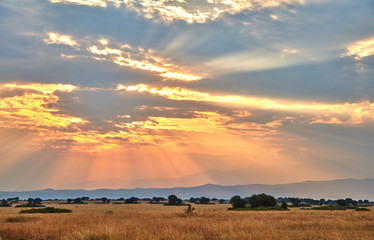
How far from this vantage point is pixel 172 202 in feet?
531

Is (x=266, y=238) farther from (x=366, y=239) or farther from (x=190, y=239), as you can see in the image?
(x=366, y=239)

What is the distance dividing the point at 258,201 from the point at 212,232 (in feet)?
243

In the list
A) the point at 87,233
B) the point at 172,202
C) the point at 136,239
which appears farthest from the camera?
the point at 172,202

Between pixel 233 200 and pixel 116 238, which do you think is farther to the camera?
pixel 233 200

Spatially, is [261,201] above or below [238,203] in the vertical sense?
above

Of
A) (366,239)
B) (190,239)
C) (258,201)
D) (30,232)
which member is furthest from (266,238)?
(258,201)

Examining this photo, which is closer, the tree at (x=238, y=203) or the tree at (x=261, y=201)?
the tree at (x=261, y=201)

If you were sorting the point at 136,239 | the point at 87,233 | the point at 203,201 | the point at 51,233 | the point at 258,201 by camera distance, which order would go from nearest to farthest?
the point at 136,239 < the point at 87,233 < the point at 51,233 < the point at 258,201 < the point at 203,201

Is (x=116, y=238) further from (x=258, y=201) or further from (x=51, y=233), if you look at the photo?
(x=258, y=201)

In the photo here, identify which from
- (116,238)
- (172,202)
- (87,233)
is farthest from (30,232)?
(172,202)

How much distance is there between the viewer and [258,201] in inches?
3531

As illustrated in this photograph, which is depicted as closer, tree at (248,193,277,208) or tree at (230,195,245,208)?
tree at (248,193,277,208)

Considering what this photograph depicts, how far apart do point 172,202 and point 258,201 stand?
261 feet

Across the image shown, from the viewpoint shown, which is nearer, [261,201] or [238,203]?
[261,201]
